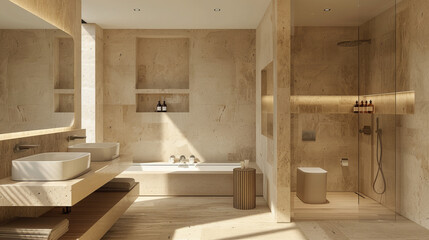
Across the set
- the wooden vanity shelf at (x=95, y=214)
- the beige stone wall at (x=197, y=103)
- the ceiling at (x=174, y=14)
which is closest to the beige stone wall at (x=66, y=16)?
the ceiling at (x=174, y=14)

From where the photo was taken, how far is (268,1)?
4082 mm

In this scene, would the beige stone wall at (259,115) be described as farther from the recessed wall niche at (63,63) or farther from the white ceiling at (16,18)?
the white ceiling at (16,18)

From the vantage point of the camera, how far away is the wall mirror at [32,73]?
94.0 inches

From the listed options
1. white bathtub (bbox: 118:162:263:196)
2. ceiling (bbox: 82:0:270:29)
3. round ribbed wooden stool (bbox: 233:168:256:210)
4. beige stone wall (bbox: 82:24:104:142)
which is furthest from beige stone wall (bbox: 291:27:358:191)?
beige stone wall (bbox: 82:24:104:142)

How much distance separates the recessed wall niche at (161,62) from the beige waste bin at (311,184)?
8.79ft

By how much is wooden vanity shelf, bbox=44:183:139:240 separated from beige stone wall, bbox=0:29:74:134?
76 cm

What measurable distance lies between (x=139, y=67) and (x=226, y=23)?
161cm

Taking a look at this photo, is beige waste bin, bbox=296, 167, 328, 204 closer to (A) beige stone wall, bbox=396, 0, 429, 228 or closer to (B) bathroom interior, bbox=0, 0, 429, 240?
(B) bathroom interior, bbox=0, 0, 429, 240

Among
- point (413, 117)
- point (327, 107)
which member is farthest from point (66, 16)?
point (413, 117)

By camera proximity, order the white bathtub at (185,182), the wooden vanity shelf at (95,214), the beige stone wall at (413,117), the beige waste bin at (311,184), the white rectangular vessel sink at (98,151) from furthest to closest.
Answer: the white bathtub at (185,182) → the beige waste bin at (311,184) → the beige stone wall at (413,117) → the white rectangular vessel sink at (98,151) → the wooden vanity shelf at (95,214)

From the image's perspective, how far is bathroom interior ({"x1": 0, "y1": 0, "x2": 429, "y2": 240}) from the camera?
252 centimetres

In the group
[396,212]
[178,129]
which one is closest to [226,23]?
[178,129]

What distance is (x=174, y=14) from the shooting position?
464 cm

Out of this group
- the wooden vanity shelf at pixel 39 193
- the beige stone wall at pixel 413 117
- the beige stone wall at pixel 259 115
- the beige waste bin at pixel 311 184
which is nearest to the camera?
the wooden vanity shelf at pixel 39 193
